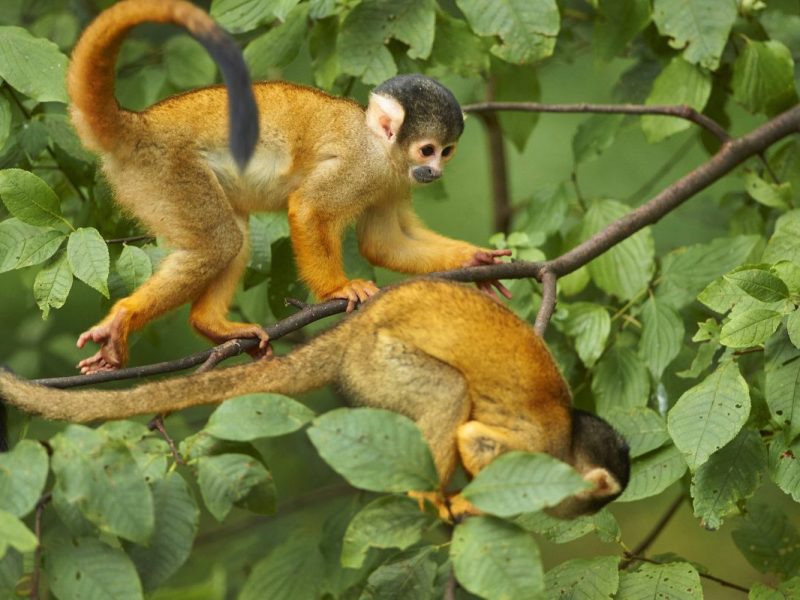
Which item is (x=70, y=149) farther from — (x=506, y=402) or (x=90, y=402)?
(x=506, y=402)

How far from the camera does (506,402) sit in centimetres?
269

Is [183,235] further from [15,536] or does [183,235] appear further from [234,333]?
[15,536]

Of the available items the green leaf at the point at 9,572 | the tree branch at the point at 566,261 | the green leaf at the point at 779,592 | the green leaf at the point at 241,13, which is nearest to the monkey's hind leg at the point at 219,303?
the tree branch at the point at 566,261

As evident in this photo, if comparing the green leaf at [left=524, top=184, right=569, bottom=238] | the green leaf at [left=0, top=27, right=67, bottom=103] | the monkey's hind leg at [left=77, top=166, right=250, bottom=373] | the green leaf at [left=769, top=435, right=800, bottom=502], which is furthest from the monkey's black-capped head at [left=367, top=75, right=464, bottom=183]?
the green leaf at [left=769, top=435, right=800, bottom=502]

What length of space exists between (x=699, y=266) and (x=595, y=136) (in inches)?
30.9

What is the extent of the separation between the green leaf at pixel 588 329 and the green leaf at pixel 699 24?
96cm

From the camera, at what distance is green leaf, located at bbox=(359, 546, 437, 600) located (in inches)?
94.4

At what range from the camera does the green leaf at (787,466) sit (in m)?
2.77

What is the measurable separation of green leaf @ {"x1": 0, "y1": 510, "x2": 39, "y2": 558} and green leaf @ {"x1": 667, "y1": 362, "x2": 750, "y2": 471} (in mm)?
1499

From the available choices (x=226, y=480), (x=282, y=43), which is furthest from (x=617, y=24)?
(x=226, y=480)

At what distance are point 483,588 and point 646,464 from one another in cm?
103

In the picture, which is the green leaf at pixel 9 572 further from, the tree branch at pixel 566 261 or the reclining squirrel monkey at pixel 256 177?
the reclining squirrel monkey at pixel 256 177

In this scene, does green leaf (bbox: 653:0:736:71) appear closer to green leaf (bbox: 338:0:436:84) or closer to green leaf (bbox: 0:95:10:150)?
green leaf (bbox: 338:0:436:84)

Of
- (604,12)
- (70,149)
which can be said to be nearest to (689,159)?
(604,12)
